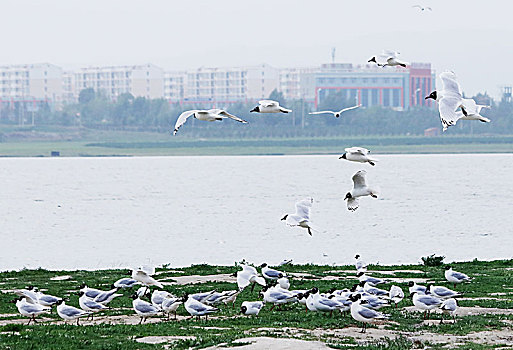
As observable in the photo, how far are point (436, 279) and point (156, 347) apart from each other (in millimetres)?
10031

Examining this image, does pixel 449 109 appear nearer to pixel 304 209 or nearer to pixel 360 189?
pixel 360 189

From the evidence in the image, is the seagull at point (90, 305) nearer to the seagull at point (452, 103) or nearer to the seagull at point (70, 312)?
the seagull at point (70, 312)

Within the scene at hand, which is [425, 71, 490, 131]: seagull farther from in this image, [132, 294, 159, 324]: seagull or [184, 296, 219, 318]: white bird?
[132, 294, 159, 324]: seagull

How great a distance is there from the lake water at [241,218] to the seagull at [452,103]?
74.8ft

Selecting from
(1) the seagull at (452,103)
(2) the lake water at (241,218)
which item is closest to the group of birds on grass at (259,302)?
(1) the seagull at (452,103)

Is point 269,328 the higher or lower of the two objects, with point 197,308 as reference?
lower

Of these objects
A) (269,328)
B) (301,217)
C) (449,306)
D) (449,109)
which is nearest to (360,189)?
(301,217)

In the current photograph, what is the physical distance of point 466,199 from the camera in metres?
82.9

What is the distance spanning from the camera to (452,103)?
14.6 metres

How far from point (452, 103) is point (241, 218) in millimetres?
50340

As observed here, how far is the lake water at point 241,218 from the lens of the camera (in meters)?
43.3

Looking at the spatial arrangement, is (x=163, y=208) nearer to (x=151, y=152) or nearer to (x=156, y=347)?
(x=156, y=347)

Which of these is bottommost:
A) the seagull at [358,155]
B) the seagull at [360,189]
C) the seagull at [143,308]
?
the seagull at [143,308]

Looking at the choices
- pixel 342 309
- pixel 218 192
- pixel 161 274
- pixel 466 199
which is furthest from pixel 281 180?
pixel 342 309
